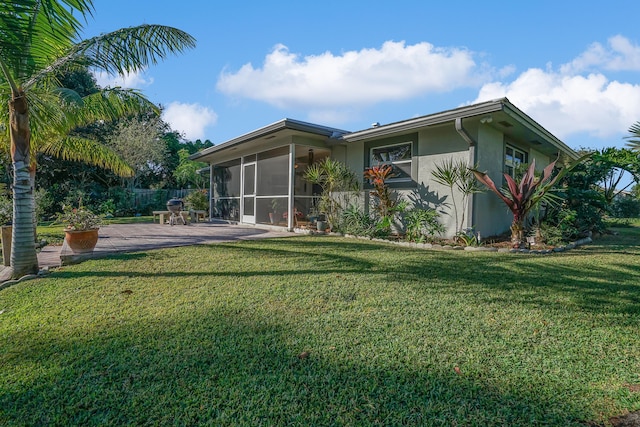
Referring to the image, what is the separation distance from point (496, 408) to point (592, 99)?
15.0 meters

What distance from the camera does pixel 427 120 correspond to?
24.5 feet

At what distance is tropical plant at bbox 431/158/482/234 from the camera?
7.24 metres

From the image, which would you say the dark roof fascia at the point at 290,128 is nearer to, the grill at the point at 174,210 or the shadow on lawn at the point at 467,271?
the grill at the point at 174,210

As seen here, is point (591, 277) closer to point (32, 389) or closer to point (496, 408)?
point (496, 408)

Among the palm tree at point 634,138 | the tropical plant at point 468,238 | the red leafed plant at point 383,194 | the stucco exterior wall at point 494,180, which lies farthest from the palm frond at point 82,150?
the palm tree at point 634,138

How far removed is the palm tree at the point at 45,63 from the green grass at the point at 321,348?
1.28 m

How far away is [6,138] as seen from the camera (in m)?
6.44

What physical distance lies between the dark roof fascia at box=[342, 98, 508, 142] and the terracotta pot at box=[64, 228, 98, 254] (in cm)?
660

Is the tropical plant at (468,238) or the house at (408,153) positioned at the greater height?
the house at (408,153)

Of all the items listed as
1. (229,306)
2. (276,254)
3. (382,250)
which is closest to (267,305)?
(229,306)

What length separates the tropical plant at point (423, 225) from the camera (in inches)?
295

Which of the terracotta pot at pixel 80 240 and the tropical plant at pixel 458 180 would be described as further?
the tropical plant at pixel 458 180

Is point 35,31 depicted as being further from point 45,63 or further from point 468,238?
point 468,238

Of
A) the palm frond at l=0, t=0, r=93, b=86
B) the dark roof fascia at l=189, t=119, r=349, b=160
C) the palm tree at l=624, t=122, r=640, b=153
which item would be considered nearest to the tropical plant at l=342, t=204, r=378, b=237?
→ the dark roof fascia at l=189, t=119, r=349, b=160
